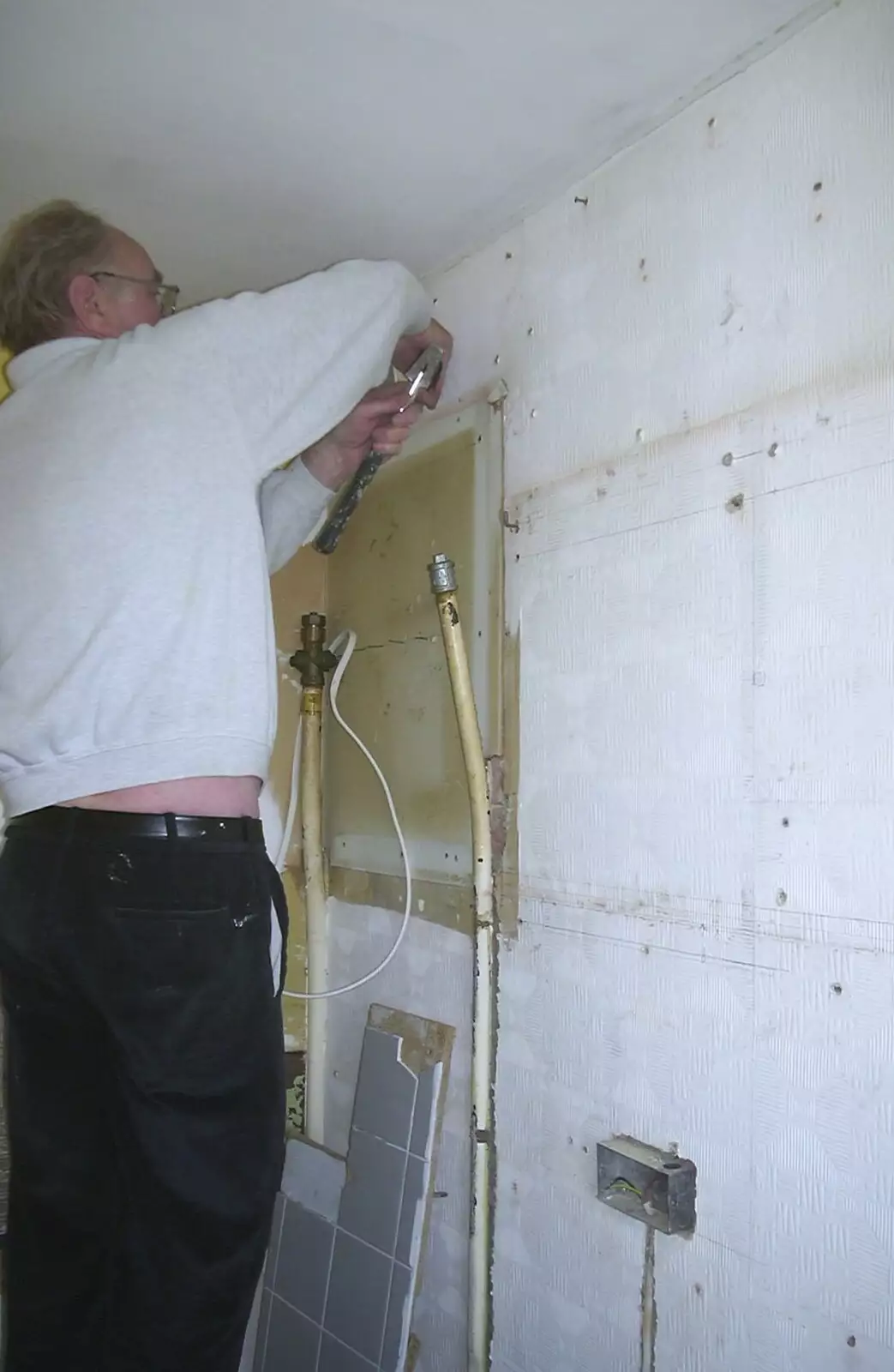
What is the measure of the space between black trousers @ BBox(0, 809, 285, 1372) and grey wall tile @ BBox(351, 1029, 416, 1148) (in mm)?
556

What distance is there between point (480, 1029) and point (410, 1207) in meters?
0.33

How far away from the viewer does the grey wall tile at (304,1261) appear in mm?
1762

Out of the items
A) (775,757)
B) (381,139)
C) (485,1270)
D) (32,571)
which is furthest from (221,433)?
(485,1270)

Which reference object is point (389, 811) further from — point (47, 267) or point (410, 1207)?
point (47, 267)

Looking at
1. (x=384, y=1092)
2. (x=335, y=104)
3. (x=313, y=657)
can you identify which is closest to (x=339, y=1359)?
(x=384, y=1092)

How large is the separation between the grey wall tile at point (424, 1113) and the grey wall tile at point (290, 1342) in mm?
394

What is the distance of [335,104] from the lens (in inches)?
53.6

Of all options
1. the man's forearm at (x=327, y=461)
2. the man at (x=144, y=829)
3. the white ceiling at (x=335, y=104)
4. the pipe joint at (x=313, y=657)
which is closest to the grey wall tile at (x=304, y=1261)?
the man at (x=144, y=829)

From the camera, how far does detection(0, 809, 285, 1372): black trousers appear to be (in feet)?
3.57

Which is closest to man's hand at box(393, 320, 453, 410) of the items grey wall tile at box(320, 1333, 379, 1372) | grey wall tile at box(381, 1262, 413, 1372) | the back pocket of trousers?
the back pocket of trousers

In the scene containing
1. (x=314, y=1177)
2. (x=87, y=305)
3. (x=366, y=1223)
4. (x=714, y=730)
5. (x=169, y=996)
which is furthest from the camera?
(x=314, y=1177)

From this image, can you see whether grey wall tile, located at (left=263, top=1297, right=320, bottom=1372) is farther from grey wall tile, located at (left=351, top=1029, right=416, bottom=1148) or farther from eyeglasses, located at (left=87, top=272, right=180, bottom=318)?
eyeglasses, located at (left=87, top=272, right=180, bottom=318)

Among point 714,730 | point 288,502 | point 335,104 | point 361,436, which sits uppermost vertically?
point 335,104

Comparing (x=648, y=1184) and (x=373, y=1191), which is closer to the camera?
(x=648, y=1184)
